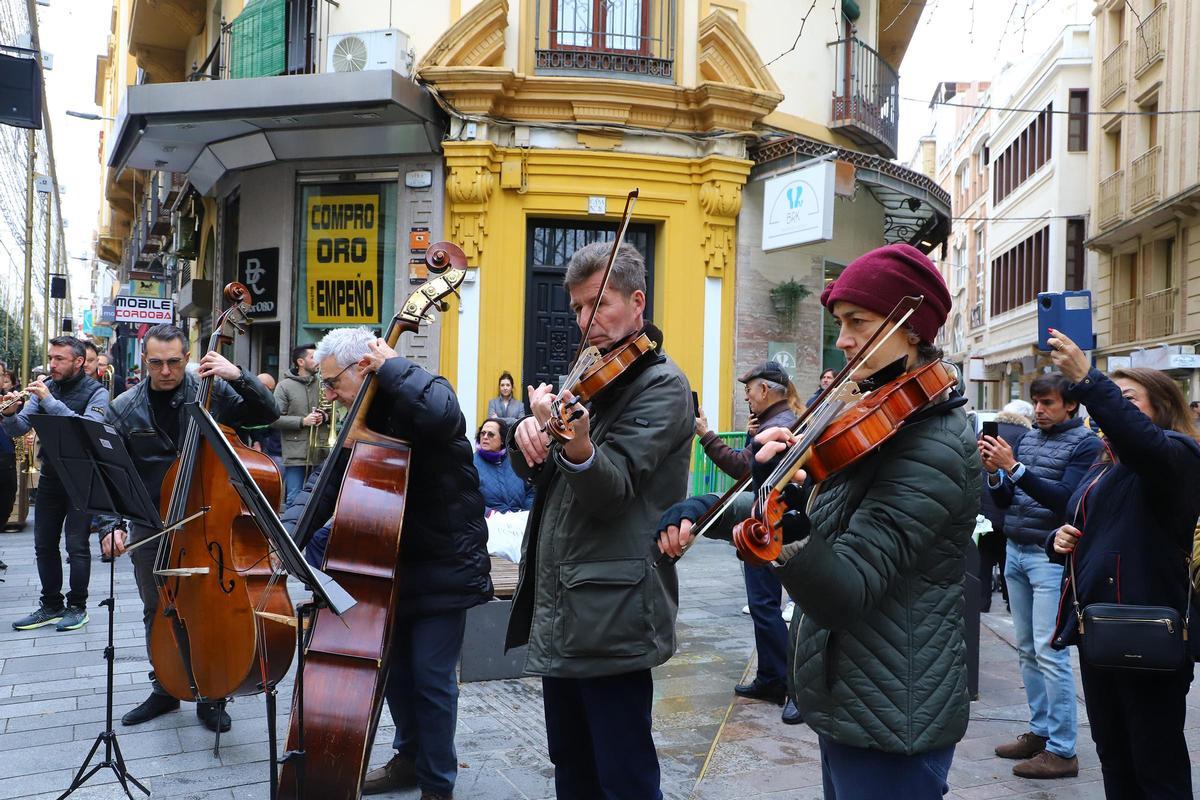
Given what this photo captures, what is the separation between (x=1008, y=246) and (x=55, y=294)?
31.3 meters

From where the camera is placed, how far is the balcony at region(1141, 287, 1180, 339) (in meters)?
23.6

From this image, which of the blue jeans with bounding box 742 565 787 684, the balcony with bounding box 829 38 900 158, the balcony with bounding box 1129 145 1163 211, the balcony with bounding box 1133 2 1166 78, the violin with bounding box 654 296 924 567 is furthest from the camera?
the balcony with bounding box 1129 145 1163 211

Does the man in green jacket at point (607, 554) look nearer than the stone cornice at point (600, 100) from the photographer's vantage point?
Yes

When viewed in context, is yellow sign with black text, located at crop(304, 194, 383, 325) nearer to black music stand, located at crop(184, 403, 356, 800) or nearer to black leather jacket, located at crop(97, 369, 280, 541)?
black leather jacket, located at crop(97, 369, 280, 541)

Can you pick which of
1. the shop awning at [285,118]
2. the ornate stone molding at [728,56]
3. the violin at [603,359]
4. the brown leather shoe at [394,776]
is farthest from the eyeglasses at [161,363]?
the ornate stone molding at [728,56]

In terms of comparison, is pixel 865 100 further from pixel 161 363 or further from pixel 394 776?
pixel 394 776

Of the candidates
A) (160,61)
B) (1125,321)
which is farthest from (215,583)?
(1125,321)

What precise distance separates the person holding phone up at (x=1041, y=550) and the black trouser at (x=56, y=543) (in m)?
5.88

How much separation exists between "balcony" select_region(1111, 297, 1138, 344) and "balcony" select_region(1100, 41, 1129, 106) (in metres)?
5.64

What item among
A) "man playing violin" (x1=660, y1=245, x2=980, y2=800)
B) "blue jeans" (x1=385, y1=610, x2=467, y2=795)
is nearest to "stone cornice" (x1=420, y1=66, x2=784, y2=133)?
"blue jeans" (x1=385, y1=610, x2=467, y2=795)

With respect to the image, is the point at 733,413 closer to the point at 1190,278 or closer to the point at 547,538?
the point at 547,538

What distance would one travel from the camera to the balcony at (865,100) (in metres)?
14.1

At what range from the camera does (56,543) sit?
22.7 ft

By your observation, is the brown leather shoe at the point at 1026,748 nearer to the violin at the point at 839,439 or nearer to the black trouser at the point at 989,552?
the black trouser at the point at 989,552
